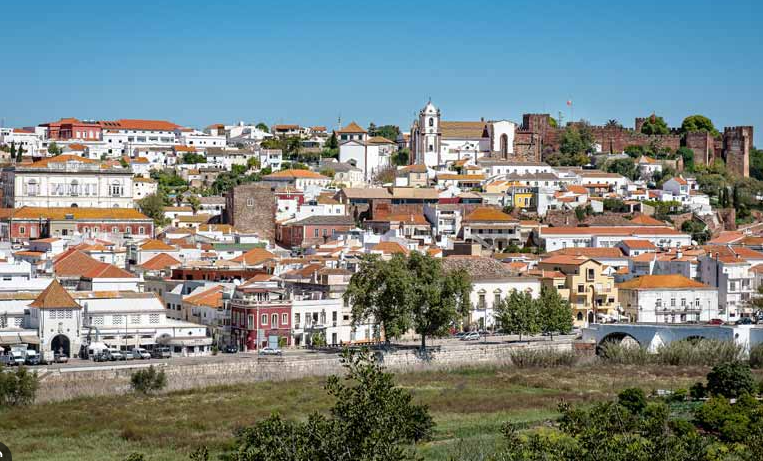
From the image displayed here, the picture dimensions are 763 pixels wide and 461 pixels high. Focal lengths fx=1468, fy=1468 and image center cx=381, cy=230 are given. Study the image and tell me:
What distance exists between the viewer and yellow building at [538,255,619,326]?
59844 mm

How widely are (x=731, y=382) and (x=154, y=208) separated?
4660cm

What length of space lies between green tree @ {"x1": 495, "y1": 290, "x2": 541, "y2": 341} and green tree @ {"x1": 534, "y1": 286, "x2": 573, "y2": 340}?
308 mm

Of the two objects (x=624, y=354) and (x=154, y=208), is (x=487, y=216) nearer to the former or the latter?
(x=154, y=208)

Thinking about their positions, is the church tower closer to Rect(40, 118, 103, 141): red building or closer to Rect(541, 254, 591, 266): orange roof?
Rect(40, 118, 103, 141): red building

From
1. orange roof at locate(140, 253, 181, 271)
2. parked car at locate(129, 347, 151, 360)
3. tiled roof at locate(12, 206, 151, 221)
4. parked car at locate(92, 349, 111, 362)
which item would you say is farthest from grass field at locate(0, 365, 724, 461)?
tiled roof at locate(12, 206, 151, 221)

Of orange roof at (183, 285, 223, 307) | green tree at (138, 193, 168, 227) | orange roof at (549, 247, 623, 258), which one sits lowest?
orange roof at (183, 285, 223, 307)

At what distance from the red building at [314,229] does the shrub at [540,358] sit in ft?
79.3

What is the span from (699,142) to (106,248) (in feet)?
188

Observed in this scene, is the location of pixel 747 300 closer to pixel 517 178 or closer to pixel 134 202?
pixel 517 178

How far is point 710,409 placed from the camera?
125ft

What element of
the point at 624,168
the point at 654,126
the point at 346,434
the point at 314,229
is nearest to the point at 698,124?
the point at 654,126

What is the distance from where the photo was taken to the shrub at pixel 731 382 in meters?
42.4

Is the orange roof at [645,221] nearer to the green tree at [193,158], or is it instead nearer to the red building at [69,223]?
the red building at [69,223]

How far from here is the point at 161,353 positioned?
4712cm
